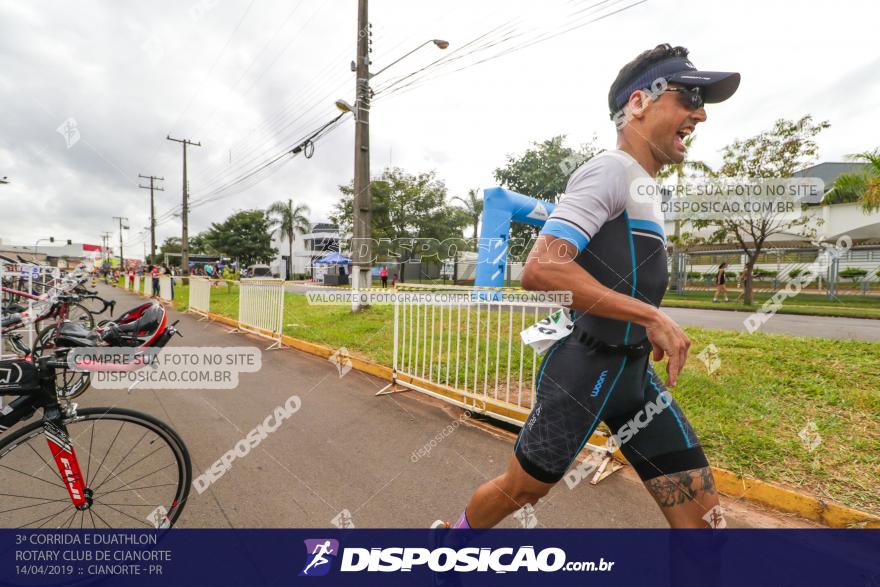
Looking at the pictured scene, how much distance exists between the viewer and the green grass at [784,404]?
257cm

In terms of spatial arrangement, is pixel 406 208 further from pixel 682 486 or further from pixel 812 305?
pixel 682 486

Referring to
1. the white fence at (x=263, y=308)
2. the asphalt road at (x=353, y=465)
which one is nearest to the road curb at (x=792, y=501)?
the asphalt road at (x=353, y=465)

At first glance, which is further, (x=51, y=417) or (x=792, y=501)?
(x=792, y=501)

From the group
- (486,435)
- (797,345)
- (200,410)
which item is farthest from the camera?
(797,345)

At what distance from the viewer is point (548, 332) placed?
4.70 feet

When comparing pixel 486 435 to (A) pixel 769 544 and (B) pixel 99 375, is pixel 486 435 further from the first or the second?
(B) pixel 99 375

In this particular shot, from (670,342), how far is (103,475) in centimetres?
335

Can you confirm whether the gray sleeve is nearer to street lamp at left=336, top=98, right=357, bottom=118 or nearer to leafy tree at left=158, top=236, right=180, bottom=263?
street lamp at left=336, top=98, right=357, bottom=118

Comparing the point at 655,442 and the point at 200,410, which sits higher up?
the point at 655,442

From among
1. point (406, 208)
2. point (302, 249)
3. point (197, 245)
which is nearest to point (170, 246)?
point (197, 245)

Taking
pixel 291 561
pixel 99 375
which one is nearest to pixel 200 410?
pixel 99 375

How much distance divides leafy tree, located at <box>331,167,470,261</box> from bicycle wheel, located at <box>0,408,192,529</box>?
21060mm

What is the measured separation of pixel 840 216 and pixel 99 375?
3524cm

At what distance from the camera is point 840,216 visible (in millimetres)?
24391
